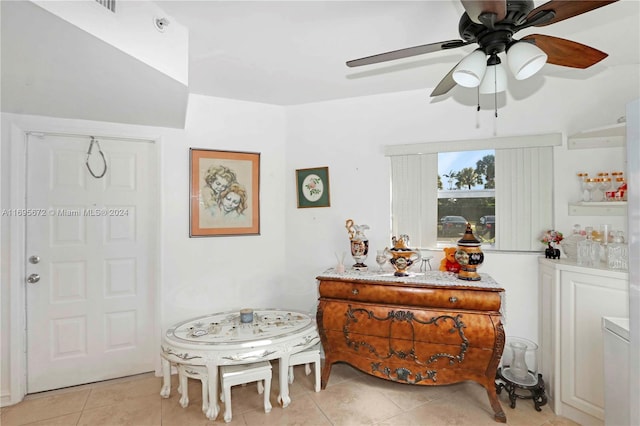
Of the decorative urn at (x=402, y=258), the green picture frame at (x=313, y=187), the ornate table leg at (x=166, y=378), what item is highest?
the green picture frame at (x=313, y=187)

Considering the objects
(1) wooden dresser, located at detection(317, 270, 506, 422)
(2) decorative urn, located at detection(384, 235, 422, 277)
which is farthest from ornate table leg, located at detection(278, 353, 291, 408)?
(2) decorative urn, located at detection(384, 235, 422, 277)

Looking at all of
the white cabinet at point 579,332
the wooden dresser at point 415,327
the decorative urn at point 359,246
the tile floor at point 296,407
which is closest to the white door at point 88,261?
the tile floor at point 296,407

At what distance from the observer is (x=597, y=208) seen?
2.26 m

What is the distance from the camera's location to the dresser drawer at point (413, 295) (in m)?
2.05

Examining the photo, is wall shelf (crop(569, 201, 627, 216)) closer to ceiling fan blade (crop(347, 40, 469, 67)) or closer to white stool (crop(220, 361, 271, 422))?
ceiling fan blade (crop(347, 40, 469, 67))

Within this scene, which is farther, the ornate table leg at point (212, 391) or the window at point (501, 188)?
the window at point (501, 188)

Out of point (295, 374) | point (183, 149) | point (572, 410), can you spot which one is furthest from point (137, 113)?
point (572, 410)

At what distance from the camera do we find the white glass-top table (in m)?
2.04

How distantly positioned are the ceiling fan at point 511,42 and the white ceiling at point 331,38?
1.43ft

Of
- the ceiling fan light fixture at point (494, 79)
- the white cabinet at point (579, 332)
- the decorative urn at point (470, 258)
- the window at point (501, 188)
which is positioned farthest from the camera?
the window at point (501, 188)

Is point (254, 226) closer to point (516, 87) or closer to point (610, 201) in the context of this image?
point (516, 87)

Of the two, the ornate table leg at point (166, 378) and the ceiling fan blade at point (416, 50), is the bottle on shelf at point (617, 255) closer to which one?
the ceiling fan blade at point (416, 50)

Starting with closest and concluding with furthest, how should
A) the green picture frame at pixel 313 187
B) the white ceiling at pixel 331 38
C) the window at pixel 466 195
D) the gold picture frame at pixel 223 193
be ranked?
the white ceiling at pixel 331 38, the window at pixel 466 195, the gold picture frame at pixel 223 193, the green picture frame at pixel 313 187

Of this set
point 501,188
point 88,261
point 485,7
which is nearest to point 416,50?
point 485,7
